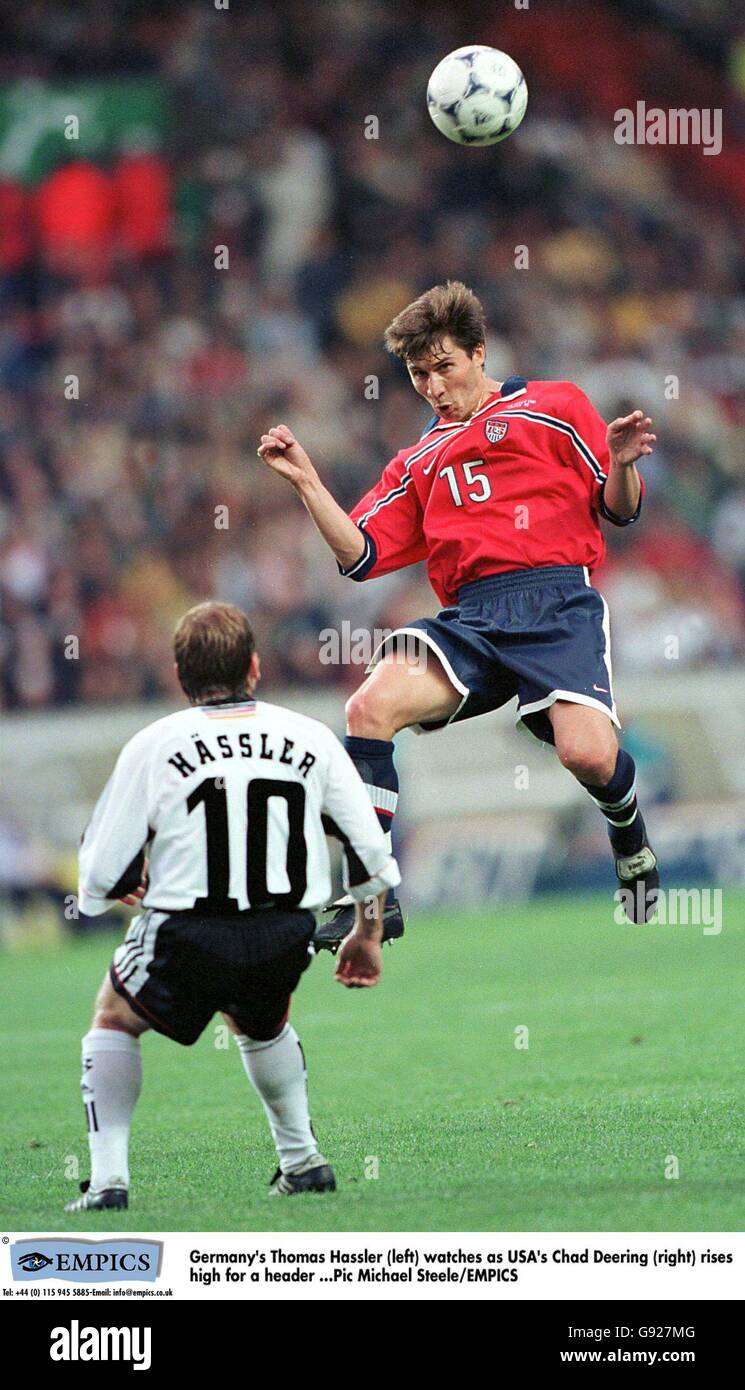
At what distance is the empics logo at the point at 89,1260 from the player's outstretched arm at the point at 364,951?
1.12m

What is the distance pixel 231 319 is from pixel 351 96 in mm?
2791

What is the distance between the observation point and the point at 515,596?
5.75 m

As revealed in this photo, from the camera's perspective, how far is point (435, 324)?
5.63m

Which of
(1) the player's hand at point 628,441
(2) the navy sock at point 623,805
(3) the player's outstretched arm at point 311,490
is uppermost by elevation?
(1) the player's hand at point 628,441

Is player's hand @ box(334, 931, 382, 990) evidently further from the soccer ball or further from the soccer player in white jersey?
the soccer ball

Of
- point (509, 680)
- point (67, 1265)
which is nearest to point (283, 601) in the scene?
point (509, 680)

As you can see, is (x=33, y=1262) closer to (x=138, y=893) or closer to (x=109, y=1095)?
(x=109, y=1095)

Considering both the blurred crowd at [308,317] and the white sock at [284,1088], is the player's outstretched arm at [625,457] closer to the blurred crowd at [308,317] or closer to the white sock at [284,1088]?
the white sock at [284,1088]

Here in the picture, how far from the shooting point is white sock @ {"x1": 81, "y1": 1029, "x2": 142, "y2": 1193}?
4.27 meters

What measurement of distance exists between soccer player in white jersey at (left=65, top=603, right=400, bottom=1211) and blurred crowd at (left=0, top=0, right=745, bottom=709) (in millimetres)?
8585

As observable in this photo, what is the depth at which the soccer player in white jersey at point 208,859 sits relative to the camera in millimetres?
4137

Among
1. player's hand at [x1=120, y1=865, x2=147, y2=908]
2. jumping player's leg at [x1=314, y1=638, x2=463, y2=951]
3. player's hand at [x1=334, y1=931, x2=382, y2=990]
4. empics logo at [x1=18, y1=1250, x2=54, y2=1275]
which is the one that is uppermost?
jumping player's leg at [x1=314, y1=638, x2=463, y2=951]

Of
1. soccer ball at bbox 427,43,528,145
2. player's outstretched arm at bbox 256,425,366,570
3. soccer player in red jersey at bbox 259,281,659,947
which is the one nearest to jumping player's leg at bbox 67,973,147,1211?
soccer player in red jersey at bbox 259,281,659,947
